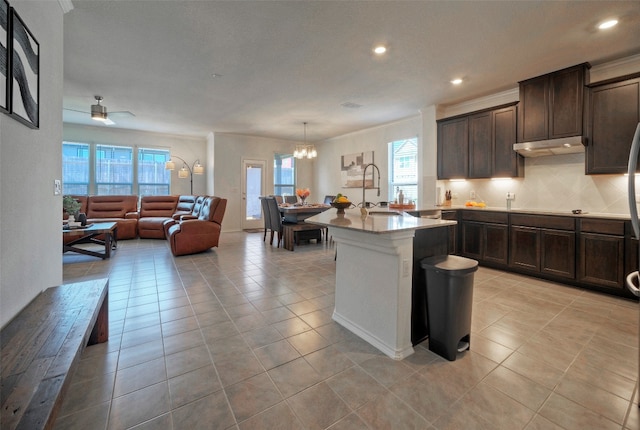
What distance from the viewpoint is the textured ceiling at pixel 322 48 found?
8.05 ft

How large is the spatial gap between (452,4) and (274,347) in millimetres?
3082

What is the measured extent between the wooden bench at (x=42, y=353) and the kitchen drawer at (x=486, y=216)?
14.7ft

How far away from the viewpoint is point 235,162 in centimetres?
790

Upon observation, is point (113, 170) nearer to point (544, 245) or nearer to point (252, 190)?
point (252, 190)

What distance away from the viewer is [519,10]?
7.95ft

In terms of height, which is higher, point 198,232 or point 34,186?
point 34,186

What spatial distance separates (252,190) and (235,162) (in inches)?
36.3

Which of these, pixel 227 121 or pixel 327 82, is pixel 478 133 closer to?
pixel 327 82

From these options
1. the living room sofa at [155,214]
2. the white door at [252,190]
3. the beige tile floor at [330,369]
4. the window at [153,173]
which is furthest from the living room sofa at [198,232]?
the window at [153,173]

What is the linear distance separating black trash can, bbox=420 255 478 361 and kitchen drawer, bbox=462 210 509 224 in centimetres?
242

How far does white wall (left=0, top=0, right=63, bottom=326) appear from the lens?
138cm

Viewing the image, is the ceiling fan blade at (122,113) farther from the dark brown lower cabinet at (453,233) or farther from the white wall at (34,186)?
the dark brown lower cabinet at (453,233)

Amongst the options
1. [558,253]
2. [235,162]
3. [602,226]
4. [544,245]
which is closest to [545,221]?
[544,245]

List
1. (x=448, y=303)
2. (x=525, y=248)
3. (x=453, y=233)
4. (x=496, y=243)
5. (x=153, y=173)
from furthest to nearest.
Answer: (x=153, y=173), (x=453, y=233), (x=496, y=243), (x=525, y=248), (x=448, y=303)
